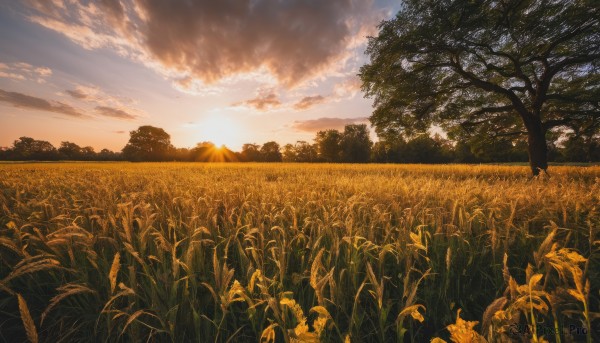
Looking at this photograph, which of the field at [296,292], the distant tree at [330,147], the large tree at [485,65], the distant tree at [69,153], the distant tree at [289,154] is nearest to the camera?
the field at [296,292]

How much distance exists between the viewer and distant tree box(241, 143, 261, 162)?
85.7 metres

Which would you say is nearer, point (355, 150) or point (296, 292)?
point (296, 292)

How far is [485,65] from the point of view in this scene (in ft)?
48.8

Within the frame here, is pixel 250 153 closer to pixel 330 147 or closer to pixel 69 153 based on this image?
pixel 330 147

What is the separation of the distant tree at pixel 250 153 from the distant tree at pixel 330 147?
23.6 meters

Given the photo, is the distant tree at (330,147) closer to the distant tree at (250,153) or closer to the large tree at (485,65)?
the distant tree at (250,153)

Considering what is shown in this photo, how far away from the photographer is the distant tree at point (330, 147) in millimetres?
86812

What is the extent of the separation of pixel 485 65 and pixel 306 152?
87.3 metres

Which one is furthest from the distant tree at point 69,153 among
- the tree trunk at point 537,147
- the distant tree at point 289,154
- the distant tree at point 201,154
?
the tree trunk at point 537,147

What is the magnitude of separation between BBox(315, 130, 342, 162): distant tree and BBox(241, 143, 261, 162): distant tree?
23605 millimetres

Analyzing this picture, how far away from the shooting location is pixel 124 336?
1.61 meters

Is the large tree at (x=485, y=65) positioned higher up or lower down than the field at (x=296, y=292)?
higher up

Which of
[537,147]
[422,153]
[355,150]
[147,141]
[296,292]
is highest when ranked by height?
[147,141]

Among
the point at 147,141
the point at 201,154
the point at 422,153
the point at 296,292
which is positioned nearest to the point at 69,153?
the point at 147,141
